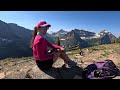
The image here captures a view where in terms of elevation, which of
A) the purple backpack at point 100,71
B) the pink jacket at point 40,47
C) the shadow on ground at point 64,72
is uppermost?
the pink jacket at point 40,47

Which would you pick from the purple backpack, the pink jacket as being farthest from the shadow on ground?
the pink jacket

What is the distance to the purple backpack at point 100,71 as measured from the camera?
7204 millimetres

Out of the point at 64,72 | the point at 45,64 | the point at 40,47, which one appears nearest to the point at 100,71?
the point at 64,72

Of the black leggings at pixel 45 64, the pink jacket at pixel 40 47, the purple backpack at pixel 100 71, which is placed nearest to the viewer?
the purple backpack at pixel 100 71

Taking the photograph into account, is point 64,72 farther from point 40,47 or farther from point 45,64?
point 40,47

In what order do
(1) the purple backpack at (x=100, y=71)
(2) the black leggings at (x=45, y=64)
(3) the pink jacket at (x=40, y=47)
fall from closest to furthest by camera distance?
(1) the purple backpack at (x=100, y=71) → (3) the pink jacket at (x=40, y=47) → (2) the black leggings at (x=45, y=64)

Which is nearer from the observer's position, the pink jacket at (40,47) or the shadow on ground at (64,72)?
the pink jacket at (40,47)

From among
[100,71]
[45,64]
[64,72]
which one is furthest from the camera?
[64,72]

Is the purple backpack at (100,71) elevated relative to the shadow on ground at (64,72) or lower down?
elevated

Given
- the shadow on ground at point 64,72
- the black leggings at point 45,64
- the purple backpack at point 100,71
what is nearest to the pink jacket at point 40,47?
the black leggings at point 45,64

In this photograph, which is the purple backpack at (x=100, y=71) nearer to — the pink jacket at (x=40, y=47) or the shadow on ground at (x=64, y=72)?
the shadow on ground at (x=64, y=72)

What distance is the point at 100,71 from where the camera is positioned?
730cm
